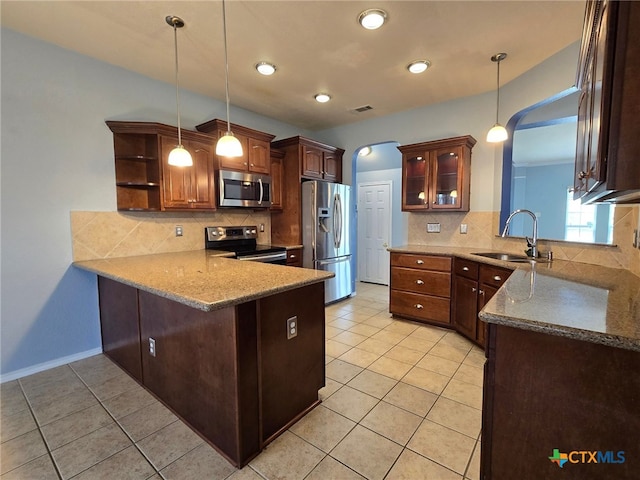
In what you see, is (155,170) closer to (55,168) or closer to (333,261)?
(55,168)

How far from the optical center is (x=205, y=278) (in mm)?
1871

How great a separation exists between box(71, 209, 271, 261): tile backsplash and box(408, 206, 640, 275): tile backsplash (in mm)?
2591

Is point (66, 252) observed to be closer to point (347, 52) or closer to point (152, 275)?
point (152, 275)

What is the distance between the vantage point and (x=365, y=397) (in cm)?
212

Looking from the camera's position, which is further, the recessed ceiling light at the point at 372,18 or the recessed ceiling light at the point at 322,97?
the recessed ceiling light at the point at 322,97

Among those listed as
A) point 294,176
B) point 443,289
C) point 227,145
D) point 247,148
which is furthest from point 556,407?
point 294,176

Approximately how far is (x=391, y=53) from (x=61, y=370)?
3.96 metres

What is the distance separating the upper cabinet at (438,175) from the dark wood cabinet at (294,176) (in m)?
1.20

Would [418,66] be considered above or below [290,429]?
above

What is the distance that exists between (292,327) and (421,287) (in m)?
2.14

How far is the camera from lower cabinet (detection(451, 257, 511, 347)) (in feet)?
8.70

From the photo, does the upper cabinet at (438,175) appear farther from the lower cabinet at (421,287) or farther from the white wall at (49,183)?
the white wall at (49,183)

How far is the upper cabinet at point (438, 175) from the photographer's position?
3545 mm

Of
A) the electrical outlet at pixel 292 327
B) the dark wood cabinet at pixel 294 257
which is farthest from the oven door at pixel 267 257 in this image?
the electrical outlet at pixel 292 327
